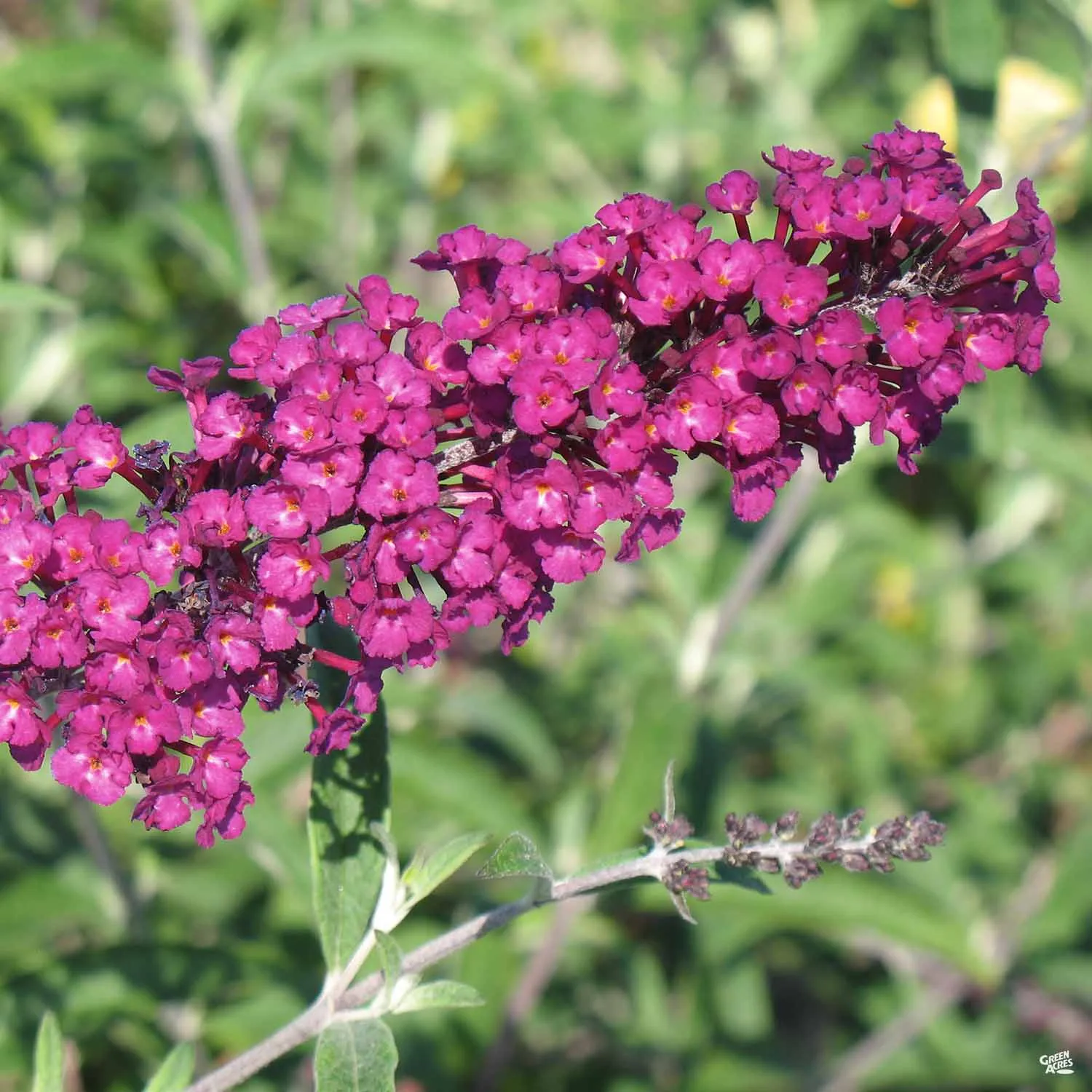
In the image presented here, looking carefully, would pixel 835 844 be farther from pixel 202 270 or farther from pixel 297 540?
pixel 202 270

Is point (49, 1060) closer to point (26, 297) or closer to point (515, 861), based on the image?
point (515, 861)

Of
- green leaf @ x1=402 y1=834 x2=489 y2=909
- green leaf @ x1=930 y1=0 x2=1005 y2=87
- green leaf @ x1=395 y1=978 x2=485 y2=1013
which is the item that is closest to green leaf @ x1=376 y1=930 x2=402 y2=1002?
green leaf @ x1=395 y1=978 x2=485 y2=1013

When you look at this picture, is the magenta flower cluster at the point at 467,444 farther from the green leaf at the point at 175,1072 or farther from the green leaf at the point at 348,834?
the green leaf at the point at 175,1072

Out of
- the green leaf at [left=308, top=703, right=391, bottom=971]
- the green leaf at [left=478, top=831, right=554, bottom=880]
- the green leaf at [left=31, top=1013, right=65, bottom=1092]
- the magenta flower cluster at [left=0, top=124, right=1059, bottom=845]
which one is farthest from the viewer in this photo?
the green leaf at [left=308, top=703, right=391, bottom=971]

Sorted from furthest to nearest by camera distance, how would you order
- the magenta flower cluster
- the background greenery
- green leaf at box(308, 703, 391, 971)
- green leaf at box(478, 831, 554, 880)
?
the background greenery, green leaf at box(308, 703, 391, 971), green leaf at box(478, 831, 554, 880), the magenta flower cluster

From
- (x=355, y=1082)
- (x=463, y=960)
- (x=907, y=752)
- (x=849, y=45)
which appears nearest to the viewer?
(x=355, y=1082)

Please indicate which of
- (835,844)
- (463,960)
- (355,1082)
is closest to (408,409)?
(835,844)

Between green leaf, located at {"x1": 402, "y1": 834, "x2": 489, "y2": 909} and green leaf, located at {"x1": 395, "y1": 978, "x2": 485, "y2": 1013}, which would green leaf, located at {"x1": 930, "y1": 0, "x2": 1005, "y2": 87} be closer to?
green leaf, located at {"x1": 402, "y1": 834, "x2": 489, "y2": 909}
